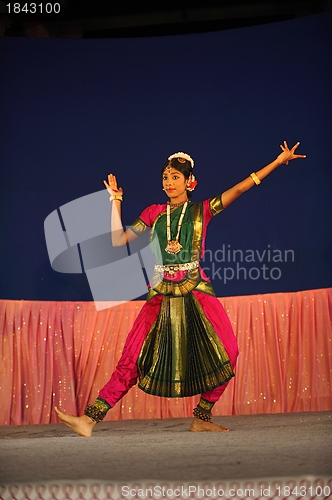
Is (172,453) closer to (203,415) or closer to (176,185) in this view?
(203,415)

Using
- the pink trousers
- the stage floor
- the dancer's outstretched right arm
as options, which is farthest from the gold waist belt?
the stage floor

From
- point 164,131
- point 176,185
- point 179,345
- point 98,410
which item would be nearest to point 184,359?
point 179,345

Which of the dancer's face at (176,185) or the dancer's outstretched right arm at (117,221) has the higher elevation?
the dancer's face at (176,185)

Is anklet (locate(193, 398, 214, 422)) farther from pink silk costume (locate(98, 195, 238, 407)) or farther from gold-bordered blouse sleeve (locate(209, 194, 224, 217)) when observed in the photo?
gold-bordered blouse sleeve (locate(209, 194, 224, 217))

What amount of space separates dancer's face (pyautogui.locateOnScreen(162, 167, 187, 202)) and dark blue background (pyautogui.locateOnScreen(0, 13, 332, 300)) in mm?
478

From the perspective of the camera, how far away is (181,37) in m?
4.00

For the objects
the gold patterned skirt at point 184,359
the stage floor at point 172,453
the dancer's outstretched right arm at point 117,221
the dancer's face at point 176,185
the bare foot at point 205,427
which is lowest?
the stage floor at point 172,453

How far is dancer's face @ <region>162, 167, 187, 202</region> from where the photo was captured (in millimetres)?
3439

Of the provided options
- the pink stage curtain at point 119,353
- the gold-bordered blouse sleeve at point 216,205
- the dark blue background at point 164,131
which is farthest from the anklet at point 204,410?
the gold-bordered blouse sleeve at point 216,205

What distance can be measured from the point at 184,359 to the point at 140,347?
8.0 inches

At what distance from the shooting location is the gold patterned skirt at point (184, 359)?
3.25 metres

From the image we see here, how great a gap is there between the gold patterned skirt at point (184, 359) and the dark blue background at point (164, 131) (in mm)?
624

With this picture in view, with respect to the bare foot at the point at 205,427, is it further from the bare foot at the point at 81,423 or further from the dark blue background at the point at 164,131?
the dark blue background at the point at 164,131

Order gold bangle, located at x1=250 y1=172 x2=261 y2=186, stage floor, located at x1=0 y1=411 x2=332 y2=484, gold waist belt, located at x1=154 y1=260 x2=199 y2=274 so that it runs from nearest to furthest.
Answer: stage floor, located at x1=0 y1=411 x2=332 y2=484, gold bangle, located at x1=250 y1=172 x2=261 y2=186, gold waist belt, located at x1=154 y1=260 x2=199 y2=274
